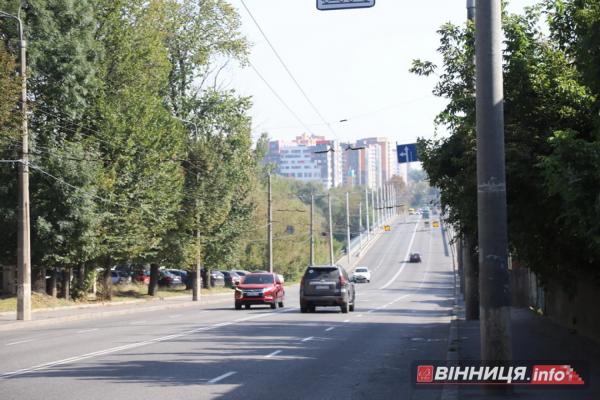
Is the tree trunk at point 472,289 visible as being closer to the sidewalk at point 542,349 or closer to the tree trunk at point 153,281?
the sidewalk at point 542,349

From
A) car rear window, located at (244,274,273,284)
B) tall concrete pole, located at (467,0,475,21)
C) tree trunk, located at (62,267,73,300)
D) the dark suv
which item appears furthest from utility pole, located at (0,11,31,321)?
tall concrete pole, located at (467,0,475,21)

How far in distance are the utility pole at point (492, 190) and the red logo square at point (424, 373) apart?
9.20ft

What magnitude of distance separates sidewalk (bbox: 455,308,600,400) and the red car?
1334 cm

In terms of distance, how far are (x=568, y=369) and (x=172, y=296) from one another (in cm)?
4900

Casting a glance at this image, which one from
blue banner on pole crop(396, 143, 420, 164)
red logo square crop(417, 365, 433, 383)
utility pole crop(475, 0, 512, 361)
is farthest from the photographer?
blue banner on pole crop(396, 143, 420, 164)

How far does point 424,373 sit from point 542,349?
4.10m

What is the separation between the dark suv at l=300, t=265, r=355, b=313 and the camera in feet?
118

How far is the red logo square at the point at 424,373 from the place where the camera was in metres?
14.4

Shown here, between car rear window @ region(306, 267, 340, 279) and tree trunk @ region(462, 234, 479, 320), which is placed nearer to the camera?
tree trunk @ region(462, 234, 479, 320)

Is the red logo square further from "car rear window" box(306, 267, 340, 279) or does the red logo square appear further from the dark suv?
"car rear window" box(306, 267, 340, 279)

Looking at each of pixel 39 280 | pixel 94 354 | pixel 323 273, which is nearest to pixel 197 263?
pixel 39 280

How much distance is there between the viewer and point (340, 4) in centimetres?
1367

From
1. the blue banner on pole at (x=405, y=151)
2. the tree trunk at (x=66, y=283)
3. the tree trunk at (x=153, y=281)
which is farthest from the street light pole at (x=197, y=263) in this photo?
the blue banner on pole at (x=405, y=151)

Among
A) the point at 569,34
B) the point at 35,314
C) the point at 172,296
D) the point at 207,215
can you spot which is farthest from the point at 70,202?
the point at 569,34
